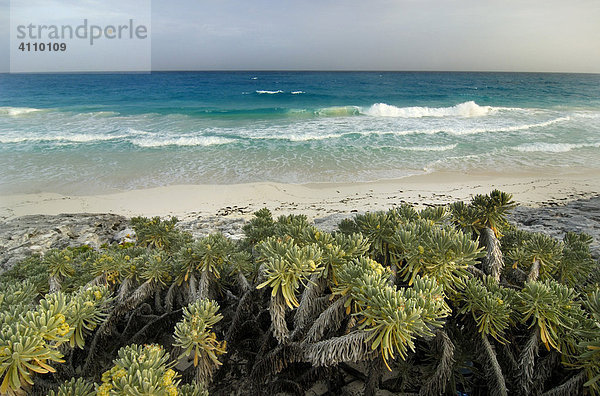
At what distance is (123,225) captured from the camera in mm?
7020

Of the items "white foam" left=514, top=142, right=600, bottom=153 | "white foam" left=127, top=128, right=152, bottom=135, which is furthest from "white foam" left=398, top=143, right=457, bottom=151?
"white foam" left=127, top=128, right=152, bottom=135

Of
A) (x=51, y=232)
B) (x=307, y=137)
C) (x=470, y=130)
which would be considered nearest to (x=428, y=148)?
(x=470, y=130)

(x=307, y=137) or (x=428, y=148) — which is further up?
(x=307, y=137)

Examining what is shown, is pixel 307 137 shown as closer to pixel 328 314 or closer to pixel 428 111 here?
pixel 328 314

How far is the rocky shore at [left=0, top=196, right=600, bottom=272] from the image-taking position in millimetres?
5886

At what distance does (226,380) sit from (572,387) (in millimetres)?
2030

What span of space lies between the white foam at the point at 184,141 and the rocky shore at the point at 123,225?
774cm

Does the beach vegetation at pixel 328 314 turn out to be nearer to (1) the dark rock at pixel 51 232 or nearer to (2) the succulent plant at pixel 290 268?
(2) the succulent plant at pixel 290 268

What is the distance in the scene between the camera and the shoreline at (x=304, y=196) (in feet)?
26.2

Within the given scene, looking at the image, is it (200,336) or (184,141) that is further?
(184,141)

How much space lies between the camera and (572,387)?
157cm

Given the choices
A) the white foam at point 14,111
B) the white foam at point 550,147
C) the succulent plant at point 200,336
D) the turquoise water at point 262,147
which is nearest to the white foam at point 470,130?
the turquoise water at point 262,147

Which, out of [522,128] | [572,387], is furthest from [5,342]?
[522,128]

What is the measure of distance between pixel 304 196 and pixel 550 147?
38.0 ft
